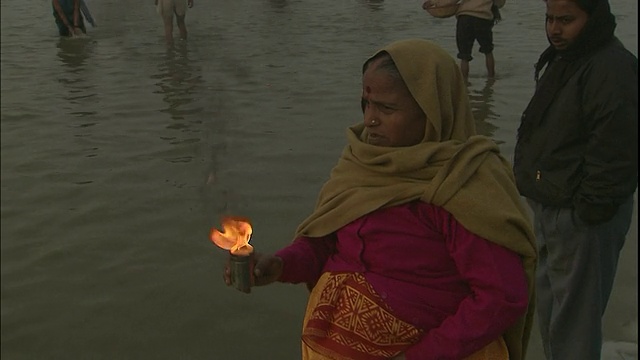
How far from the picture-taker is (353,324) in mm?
1926

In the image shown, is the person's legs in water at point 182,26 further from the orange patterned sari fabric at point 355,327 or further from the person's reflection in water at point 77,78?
the orange patterned sari fabric at point 355,327

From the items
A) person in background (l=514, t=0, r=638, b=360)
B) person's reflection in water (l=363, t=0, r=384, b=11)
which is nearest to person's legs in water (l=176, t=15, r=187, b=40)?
person's reflection in water (l=363, t=0, r=384, b=11)

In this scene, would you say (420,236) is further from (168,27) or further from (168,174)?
(168,27)

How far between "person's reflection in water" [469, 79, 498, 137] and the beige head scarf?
16.8 ft

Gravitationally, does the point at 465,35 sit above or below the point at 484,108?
above

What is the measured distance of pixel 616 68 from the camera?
2564 mm

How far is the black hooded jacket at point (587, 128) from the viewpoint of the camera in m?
2.54

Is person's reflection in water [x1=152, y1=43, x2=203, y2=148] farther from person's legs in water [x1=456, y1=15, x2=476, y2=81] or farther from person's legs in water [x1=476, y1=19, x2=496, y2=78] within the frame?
person's legs in water [x1=476, y1=19, x2=496, y2=78]

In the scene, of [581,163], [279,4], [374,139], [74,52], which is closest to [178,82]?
[74,52]

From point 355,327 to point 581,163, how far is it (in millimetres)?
1271

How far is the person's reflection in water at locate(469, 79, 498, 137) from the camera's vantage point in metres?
7.15

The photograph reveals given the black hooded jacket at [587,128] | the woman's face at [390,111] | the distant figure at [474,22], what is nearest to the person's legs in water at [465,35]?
the distant figure at [474,22]

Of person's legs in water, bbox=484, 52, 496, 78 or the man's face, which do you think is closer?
the man's face

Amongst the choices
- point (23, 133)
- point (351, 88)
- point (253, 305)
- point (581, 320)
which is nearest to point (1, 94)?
point (23, 133)
